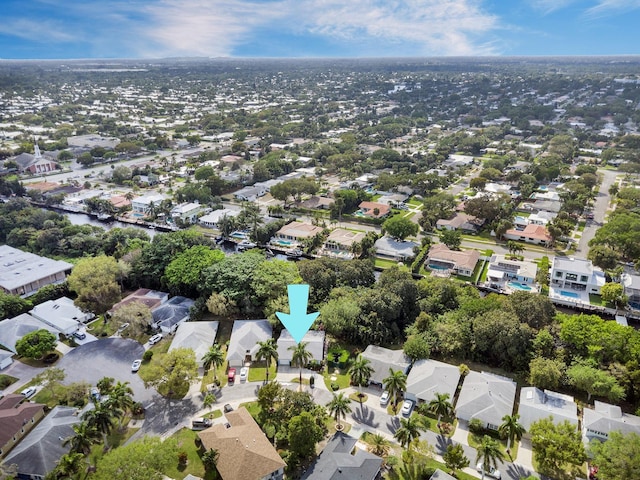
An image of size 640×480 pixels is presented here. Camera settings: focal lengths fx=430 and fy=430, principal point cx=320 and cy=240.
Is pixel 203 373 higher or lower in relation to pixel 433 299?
lower

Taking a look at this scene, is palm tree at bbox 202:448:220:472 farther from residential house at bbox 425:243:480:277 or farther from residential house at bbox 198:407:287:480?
residential house at bbox 425:243:480:277

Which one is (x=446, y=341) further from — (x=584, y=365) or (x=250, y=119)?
(x=250, y=119)

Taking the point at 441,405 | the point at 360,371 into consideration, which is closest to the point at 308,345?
the point at 360,371

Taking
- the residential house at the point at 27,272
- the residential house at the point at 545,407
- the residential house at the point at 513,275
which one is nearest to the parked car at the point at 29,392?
the residential house at the point at 27,272

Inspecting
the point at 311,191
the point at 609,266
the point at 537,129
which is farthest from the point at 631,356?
the point at 537,129

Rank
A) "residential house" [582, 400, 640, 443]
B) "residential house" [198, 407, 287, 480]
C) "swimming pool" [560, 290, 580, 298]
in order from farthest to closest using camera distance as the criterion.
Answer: "swimming pool" [560, 290, 580, 298], "residential house" [582, 400, 640, 443], "residential house" [198, 407, 287, 480]

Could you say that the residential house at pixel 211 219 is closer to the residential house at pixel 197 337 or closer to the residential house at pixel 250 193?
the residential house at pixel 250 193

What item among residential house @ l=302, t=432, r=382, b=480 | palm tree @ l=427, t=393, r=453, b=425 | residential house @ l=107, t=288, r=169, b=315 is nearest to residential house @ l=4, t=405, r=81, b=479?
residential house @ l=107, t=288, r=169, b=315
